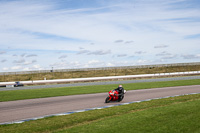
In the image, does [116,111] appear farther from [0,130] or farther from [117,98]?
[0,130]

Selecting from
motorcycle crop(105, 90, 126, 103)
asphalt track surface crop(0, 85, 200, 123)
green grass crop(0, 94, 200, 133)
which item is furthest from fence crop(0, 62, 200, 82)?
green grass crop(0, 94, 200, 133)

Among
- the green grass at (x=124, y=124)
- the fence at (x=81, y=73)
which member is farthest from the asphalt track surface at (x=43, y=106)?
the fence at (x=81, y=73)

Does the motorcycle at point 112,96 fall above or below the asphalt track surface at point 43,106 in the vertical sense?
above

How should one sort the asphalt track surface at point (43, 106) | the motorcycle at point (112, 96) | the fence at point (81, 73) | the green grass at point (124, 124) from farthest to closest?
1. the fence at point (81, 73)
2. the motorcycle at point (112, 96)
3. the asphalt track surface at point (43, 106)
4. the green grass at point (124, 124)

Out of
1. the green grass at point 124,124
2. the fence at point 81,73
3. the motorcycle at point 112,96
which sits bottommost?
the green grass at point 124,124

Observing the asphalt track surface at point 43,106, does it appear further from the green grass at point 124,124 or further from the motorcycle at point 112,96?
the green grass at point 124,124

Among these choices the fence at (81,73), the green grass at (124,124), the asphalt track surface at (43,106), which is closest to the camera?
the green grass at (124,124)

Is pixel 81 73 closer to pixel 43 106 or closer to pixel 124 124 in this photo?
pixel 43 106

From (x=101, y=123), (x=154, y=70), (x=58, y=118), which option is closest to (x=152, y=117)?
(x=101, y=123)

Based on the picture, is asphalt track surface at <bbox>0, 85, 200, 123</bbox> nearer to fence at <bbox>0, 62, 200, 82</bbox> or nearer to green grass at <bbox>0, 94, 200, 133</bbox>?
green grass at <bbox>0, 94, 200, 133</bbox>

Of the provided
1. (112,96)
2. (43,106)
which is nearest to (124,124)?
(112,96)

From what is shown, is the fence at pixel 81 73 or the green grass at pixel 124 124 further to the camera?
the fence at pixel 81 73

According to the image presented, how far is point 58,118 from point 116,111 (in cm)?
313

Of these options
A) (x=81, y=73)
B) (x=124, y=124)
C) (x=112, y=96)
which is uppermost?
(x=81, y=73)
